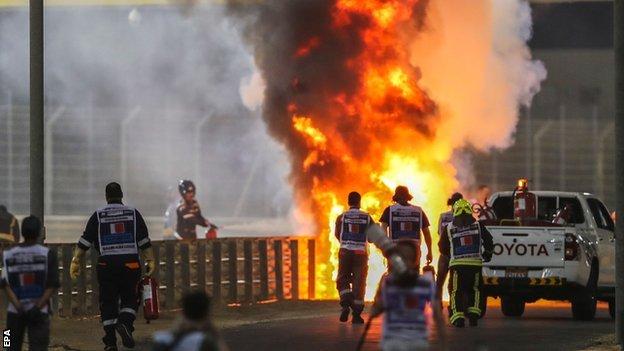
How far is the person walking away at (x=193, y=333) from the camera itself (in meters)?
9.53

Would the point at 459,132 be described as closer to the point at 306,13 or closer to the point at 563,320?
the point at 306,13

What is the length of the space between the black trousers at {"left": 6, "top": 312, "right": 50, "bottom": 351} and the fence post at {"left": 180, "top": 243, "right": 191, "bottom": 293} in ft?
37.3

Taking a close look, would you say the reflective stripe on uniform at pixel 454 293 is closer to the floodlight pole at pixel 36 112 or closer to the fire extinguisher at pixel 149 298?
the fire extinguisher at pixel 149 298

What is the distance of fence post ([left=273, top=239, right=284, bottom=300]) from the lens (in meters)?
26.9

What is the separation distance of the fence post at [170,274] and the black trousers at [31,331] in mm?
10972

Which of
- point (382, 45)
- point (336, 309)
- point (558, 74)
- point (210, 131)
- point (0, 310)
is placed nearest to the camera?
point (0, 310)

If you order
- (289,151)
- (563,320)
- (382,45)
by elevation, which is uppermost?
(382,45)

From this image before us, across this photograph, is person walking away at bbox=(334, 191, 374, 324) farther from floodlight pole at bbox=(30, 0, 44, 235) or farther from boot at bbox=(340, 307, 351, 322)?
floodlight pole at bbox=(30, 0, 44, 235)

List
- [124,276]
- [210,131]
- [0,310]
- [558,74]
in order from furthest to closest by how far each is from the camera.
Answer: [558,74] < [210,131] < [0,310] < [124,276]

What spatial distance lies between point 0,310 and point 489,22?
13.5 metres

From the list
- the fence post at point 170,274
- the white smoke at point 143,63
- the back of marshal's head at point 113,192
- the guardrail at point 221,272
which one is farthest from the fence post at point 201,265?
the white smoke at point 143,63

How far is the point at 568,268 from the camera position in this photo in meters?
22.2

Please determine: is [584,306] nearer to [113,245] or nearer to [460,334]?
[460,334]

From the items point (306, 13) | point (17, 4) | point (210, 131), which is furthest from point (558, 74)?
point (306, 13)
